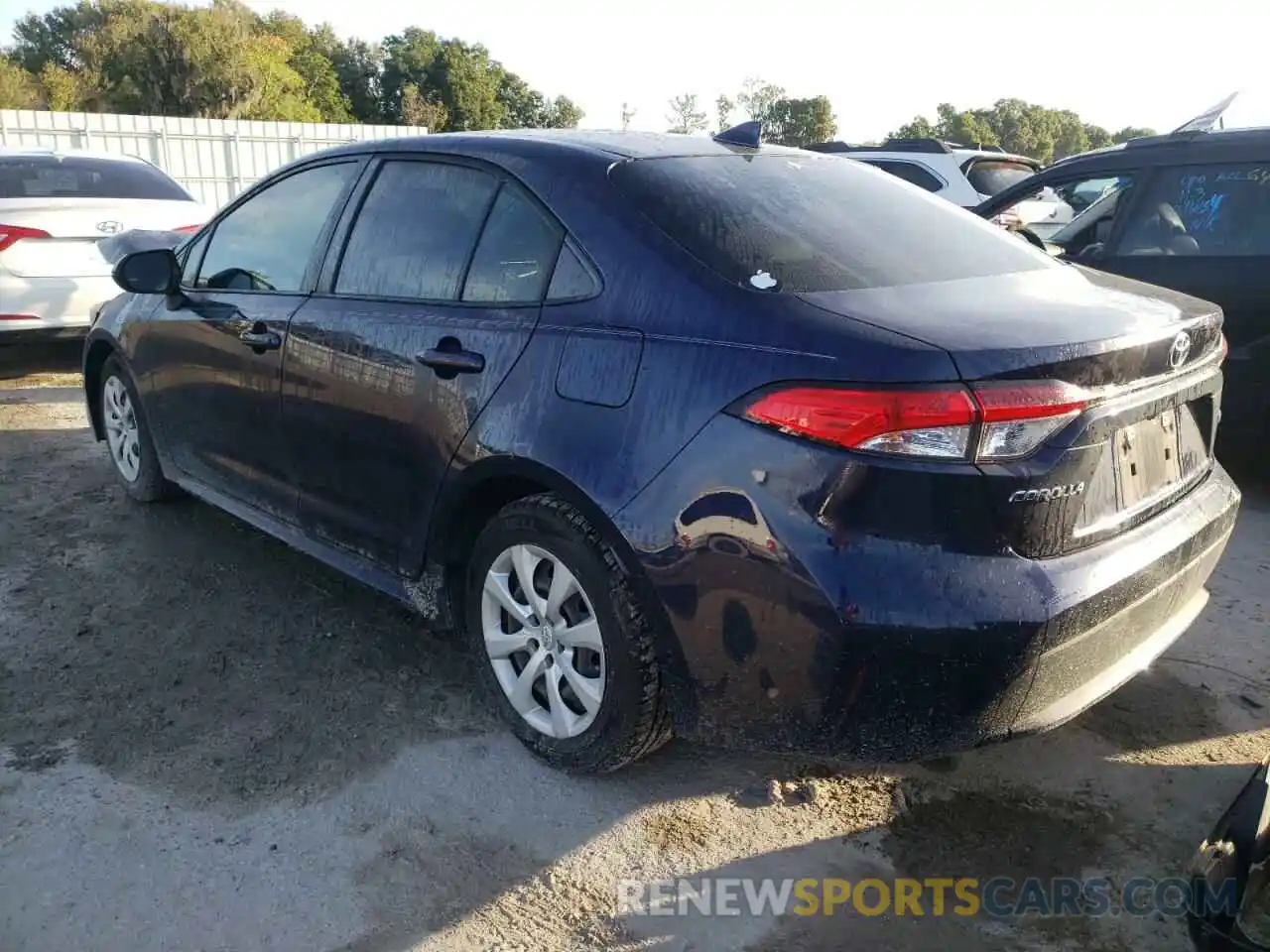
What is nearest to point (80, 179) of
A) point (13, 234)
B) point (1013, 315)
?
point (13, 234)

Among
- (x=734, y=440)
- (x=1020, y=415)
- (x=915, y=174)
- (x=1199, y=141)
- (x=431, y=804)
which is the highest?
(x=1199, y=141)

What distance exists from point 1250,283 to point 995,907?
355 centimetres

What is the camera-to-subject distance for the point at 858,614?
7.00ft

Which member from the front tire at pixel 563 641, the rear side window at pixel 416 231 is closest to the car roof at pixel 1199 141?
the rear side window at pixel 416 231

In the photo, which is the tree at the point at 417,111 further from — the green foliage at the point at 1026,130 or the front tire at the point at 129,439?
the front tire at the point at 129,439

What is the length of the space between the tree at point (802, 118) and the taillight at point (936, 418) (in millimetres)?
40168

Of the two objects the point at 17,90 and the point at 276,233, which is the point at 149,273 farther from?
the point at 17,90

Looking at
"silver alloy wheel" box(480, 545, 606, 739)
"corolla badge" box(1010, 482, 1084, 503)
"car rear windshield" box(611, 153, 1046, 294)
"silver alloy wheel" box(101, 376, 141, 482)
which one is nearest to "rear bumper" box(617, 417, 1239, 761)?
"corolla badge" box(1010, 482, 1084, 503)

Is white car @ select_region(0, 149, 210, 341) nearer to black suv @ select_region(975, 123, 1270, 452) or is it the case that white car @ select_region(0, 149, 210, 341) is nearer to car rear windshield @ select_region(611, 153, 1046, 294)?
car rear windshield @ select_region(611, 153, 1046, 294)

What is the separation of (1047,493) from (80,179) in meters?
7.50

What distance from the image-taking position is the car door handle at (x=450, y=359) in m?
2.83

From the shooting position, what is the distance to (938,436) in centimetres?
214

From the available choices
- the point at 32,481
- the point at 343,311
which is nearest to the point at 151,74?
the point at 32,481

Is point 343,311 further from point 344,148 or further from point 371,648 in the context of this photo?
point 371,648
